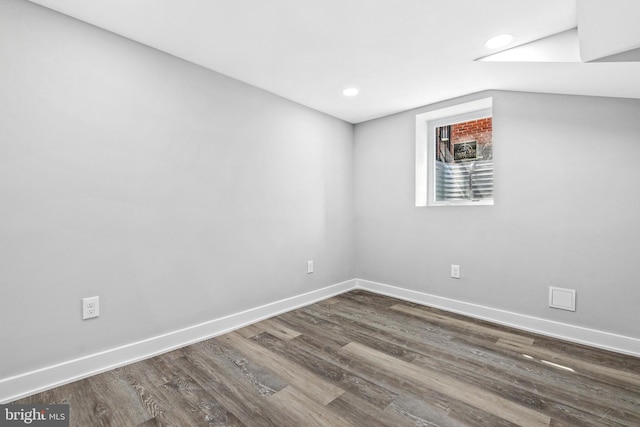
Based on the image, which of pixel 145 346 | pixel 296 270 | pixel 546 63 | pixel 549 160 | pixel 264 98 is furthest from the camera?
pixel 296 270

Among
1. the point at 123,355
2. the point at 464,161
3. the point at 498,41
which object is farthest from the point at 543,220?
the point at 123,355

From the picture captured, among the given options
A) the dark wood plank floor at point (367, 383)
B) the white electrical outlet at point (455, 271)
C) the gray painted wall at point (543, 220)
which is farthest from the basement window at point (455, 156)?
the dark wood plank floor at point (367, 383)

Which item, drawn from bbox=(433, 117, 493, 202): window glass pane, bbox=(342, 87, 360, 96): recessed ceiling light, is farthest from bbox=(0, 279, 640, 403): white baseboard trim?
bbox=(342, 87, 360, 96): recessed ceiling light

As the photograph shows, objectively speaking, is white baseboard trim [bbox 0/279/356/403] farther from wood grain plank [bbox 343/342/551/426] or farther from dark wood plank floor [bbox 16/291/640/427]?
wood grain plank [bbox 343/342/551/426]

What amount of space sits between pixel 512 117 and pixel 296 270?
2.38m

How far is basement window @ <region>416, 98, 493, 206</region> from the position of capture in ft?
9.60

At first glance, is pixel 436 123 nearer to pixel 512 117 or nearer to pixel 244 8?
pixel 512 117

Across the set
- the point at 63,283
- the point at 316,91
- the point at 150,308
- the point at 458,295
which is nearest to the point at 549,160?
the point at 458,295

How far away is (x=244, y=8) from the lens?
1609mm

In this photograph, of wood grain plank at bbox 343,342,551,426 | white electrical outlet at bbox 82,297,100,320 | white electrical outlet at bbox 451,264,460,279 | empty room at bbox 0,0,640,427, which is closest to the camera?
wood grain plank at bbox 343,342,551,426

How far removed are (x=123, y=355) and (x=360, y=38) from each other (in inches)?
98.5

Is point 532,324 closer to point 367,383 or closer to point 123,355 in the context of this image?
point 367,383

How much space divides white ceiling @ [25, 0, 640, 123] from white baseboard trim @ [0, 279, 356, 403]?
6.47 feet

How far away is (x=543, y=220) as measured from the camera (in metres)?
2.36
